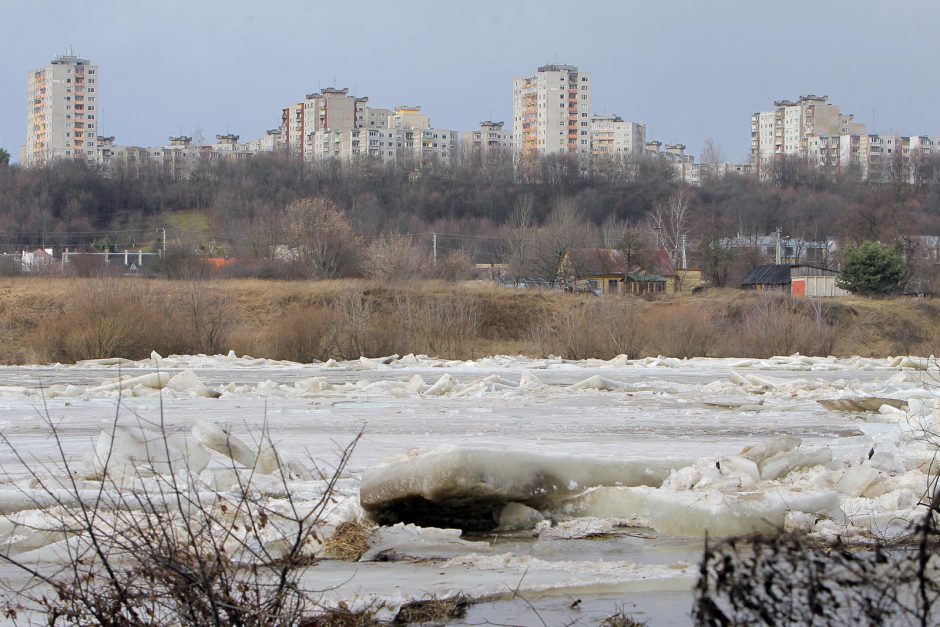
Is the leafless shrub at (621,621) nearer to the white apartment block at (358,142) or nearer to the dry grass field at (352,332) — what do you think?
the dry grass field at (352,332)

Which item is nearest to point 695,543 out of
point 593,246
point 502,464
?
point 502,464

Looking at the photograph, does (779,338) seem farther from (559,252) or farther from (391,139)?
(391,139)

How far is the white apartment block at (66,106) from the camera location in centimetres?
14900

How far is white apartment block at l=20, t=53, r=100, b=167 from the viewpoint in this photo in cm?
14900

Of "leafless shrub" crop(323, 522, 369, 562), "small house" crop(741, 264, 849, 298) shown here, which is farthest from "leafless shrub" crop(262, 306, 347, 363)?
"small house" crop(741, 264, 849, 298)

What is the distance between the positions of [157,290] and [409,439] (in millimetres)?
23503

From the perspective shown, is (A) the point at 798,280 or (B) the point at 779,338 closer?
(B) the point at 779,338

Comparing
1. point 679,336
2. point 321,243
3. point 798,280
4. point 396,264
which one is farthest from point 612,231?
point 679,336

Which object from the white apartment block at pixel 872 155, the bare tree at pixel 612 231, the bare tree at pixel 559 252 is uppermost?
the white apartment block at pixel 872 155

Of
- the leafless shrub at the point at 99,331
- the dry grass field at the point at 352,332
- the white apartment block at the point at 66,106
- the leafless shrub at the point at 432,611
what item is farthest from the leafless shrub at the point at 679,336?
the white apartment block at the point at 66,106

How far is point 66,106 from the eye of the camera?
15012 cm

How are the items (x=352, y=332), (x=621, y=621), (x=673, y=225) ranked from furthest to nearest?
(x=673, y=225) < (x=352, y=332) < (x=621, y=621)

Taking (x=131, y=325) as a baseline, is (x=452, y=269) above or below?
above

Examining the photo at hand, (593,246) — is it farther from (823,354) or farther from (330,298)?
(823,354)
